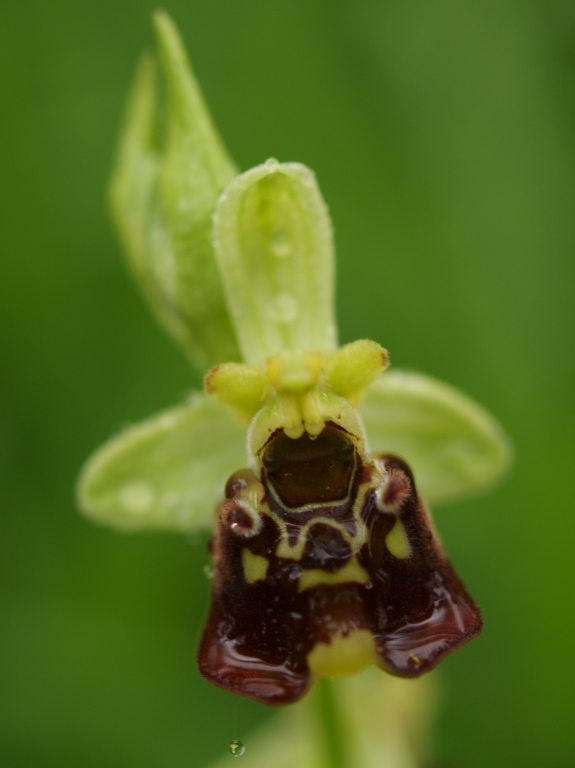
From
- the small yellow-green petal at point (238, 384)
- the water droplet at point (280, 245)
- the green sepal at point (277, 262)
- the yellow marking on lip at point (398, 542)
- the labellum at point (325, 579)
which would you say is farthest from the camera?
the water droplet at point (280, 245)

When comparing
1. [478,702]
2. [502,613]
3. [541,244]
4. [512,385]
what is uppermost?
[541,244]

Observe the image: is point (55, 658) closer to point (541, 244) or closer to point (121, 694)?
point (121, 694)

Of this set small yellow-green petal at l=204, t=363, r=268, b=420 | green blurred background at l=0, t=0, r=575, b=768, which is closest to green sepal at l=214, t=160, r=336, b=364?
small yellow-green petal at l=204, t=363, r=268, b=420

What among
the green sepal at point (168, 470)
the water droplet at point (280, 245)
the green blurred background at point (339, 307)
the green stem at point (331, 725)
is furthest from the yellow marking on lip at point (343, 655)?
the green blurred background at point (339, 307)

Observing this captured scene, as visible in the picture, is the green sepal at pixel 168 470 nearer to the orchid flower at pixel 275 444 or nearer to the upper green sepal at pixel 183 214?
the orchid flower at pixel 275 444

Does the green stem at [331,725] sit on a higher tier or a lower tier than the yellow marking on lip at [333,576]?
lower

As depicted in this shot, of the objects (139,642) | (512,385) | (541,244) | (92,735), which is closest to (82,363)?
(139,642)
